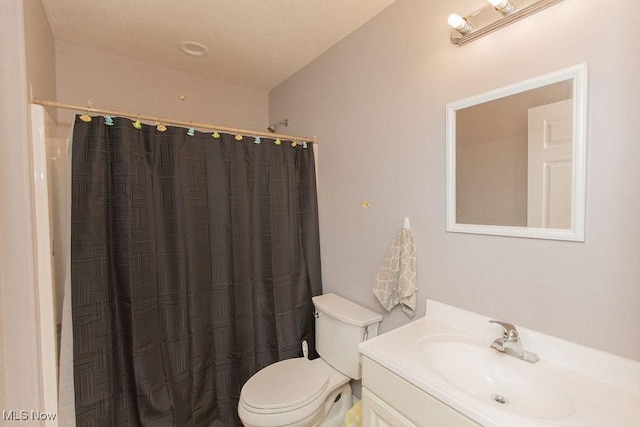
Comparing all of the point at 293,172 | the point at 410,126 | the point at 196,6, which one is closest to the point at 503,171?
the point at 410,126

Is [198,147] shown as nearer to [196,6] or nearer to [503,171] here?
[196,6]

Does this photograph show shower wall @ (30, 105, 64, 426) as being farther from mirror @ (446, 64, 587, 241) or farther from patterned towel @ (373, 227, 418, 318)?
mirror @ (446, 64, 587, 241)

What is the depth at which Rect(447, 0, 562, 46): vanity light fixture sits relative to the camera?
997 millimetres

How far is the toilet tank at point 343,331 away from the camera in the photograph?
155 centimetres

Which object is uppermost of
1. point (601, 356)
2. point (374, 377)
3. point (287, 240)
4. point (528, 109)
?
point (528, 109)

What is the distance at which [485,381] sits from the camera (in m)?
1.04

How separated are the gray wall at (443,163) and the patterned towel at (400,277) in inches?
2.0

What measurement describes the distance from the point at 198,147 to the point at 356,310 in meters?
1.35

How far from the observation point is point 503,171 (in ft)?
3.77

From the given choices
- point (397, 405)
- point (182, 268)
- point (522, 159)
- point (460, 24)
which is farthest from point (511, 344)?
point (182, 268)

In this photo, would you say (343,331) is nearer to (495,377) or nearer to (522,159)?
(495,377)

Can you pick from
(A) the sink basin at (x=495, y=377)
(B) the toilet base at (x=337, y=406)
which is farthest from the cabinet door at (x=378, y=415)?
(B) the toilet base at (x=337, y=406)

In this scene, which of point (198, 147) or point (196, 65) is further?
point (196, 65)

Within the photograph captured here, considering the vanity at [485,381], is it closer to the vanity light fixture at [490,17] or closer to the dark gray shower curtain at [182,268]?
the dark gray shower curtain at [182,268]
